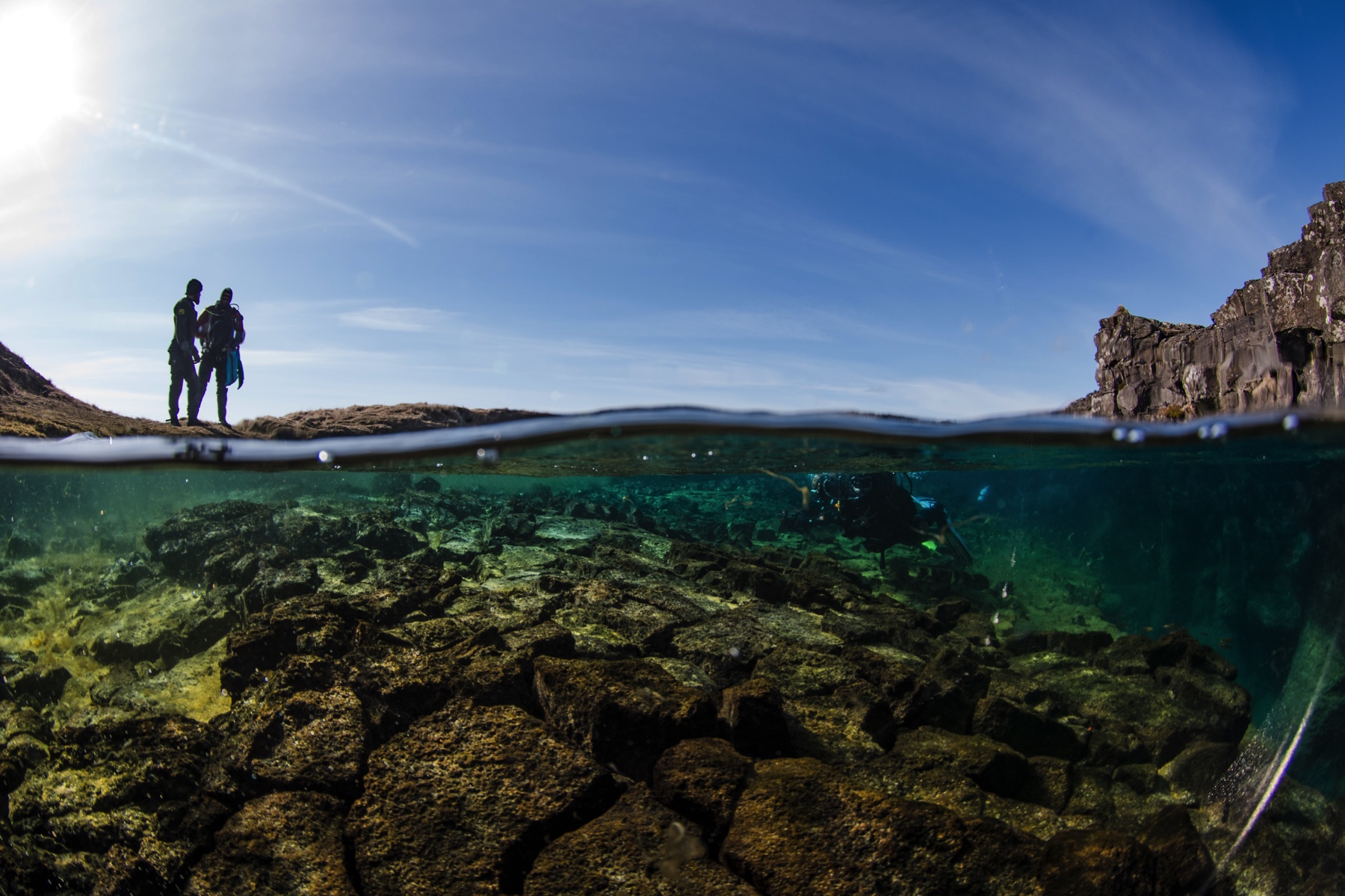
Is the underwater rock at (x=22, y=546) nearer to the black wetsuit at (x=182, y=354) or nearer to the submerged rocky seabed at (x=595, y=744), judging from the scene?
the submerged rocky seabed at (x=595, y=744)

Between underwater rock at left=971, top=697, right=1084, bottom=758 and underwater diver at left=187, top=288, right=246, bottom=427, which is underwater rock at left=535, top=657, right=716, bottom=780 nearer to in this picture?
underwater rock at left=971, top=697, right=1084, bottom=758

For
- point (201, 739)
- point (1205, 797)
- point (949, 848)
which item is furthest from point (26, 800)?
point (1205, 797)

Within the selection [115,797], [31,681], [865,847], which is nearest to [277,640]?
[115,797]

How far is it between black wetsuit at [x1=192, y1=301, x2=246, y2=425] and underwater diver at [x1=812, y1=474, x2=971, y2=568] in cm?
1587

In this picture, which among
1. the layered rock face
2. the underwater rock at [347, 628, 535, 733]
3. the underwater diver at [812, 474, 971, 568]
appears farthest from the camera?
the underwater diver at [812, 474, 971, 568]

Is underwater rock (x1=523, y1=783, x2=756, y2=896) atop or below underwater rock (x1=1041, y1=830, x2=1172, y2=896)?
atop

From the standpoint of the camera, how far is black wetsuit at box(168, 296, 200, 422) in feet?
38.5

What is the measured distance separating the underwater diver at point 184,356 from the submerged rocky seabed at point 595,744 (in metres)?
3.74

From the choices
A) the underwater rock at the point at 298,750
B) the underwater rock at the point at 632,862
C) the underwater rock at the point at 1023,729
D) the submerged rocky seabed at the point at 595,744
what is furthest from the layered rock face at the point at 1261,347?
the underwater rock at the point at 298,750

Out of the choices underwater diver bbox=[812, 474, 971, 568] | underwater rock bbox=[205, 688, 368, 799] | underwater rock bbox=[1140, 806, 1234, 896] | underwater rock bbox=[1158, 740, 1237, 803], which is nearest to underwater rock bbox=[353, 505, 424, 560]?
underwater rock bbox=[205, 688, 368, 799]

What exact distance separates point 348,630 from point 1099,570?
2594 centimetres

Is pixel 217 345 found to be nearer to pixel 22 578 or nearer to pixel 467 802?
pixel 22 578

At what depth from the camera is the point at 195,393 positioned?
12000mm

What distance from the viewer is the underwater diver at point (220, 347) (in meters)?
12.2
